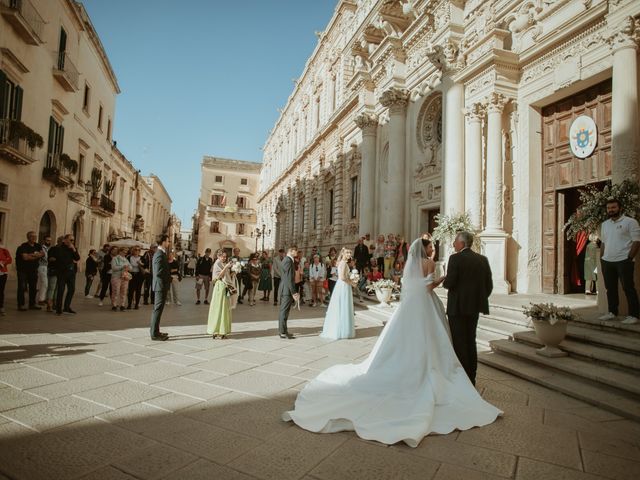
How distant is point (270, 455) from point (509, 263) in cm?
923

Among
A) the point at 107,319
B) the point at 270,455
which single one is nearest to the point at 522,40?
the point at 270,455

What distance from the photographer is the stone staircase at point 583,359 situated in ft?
13.5

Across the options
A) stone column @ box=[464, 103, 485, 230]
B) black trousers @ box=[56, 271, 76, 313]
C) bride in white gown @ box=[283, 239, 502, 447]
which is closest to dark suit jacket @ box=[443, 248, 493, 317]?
bride in white gown @ box=[283, 239, 502, 447]

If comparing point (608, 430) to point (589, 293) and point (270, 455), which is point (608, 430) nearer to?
point (270, 455)

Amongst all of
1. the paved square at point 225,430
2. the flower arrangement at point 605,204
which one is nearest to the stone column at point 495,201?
the flower arrangement at point 605,204

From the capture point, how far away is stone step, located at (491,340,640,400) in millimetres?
4138

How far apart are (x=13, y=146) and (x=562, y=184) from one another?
17501 mm

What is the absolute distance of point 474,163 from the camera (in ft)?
36.4

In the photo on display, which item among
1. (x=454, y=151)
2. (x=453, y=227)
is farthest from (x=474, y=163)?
(x=453, y=227)

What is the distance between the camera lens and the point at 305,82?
107ft

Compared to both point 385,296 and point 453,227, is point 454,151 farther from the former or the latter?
point 385,296

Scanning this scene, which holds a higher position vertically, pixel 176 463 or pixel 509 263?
pixel 509 263

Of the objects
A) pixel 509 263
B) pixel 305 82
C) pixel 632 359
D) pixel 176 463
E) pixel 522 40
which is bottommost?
pixel 176 463

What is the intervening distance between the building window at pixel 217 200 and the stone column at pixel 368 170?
133 ft
